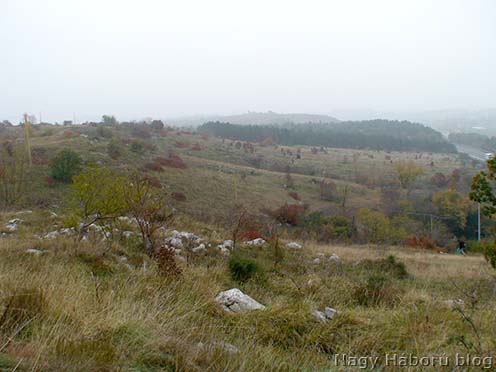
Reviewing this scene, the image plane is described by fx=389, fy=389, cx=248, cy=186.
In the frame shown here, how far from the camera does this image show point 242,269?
713cm

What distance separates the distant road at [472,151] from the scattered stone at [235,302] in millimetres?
80009

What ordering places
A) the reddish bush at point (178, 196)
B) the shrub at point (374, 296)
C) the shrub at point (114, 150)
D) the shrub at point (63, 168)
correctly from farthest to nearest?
the shrub at point (114, 150), the reddish bush at point (178, 196), the shrub at point (63, 168), the shrub at point (374, 296)

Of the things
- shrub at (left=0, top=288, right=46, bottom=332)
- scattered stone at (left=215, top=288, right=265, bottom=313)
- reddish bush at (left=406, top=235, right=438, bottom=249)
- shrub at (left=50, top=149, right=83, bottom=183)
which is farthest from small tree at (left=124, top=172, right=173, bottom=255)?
reddish bush at (left=406, top=235, right=438, bottom=249)

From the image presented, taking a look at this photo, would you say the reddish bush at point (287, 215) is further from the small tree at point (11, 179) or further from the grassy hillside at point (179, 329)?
the grassy hillside at point (179, 329)

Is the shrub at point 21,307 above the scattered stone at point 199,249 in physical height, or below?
above

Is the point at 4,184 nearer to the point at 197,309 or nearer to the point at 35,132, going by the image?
the point at 197,309

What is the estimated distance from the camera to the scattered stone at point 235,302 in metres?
4.20

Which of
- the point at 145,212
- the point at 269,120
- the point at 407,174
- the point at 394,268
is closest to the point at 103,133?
the point at 407,174

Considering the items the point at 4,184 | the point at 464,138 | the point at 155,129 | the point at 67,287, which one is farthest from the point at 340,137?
the point at 67,287

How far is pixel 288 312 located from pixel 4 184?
2218cm

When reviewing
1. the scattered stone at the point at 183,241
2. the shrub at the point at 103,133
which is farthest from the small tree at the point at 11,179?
the shrub at the point at 103,133

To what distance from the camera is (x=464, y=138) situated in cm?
9269

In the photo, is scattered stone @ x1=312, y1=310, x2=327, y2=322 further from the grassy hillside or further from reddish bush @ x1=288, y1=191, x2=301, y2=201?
reddish bush @ x1=288, y1=191, x2=301, y2=201

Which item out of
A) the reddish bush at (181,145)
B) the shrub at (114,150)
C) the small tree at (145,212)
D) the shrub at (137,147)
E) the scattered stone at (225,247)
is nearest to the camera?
the small tree at (145,212)
